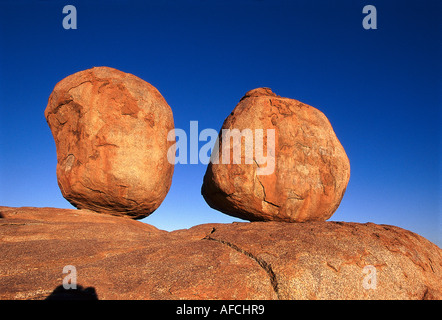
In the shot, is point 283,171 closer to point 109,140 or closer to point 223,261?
point 223,261

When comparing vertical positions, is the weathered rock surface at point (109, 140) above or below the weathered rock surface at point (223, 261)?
above

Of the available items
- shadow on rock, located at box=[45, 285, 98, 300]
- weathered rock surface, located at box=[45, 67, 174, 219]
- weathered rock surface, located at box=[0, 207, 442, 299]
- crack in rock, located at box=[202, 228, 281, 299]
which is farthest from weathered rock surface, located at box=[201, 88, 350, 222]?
shadow on rock, located at box=[45, 285, 98, 300]

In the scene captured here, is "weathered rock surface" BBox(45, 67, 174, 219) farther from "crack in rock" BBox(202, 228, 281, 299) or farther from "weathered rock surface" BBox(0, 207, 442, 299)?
"crack in rock" BBox(202, 228, 281, 299)

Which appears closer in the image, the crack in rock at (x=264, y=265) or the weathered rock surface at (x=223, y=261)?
the weathered rock surface at (x=223, y=261)

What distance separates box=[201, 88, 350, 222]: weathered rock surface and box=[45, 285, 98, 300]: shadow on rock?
4.05m

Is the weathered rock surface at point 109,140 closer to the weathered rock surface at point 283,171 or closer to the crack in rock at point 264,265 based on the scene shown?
the weathered rock surface at point 283,171

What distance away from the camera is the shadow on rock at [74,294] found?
3.72 m

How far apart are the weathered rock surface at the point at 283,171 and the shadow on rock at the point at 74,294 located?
405cm

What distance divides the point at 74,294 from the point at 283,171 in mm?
4943

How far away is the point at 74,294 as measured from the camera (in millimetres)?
3807

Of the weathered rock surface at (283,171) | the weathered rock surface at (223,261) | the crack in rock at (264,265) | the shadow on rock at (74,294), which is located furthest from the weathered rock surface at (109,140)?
the shadow on rock at (74,294)

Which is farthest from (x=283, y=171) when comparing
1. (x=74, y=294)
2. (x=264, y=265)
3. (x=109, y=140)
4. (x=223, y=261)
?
(x=74, y=294)
